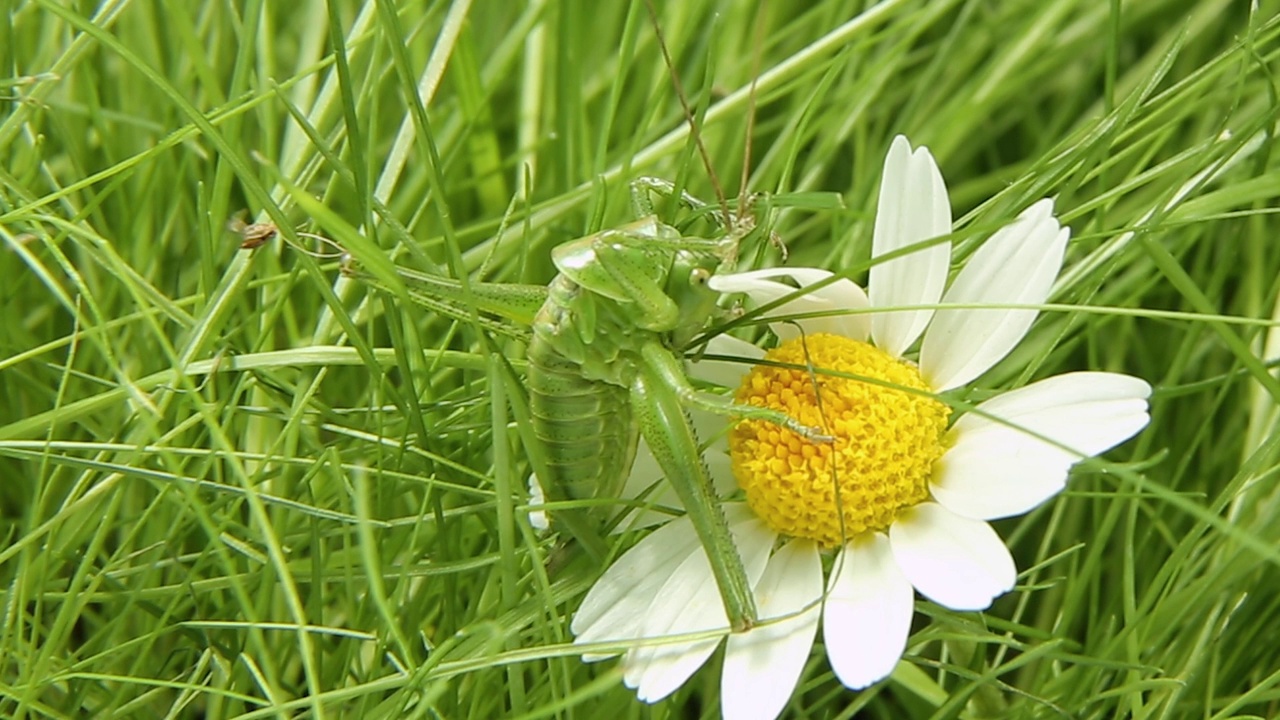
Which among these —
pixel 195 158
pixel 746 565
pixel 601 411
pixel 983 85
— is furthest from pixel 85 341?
pixel 983 85

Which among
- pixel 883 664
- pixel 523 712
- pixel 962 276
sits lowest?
pixel 523 712

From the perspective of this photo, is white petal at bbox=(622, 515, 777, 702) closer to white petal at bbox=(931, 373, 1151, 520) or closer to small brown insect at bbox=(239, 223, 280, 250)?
white petal at bbox=(931, 373, 1151, 520)

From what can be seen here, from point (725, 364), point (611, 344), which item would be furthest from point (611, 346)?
point (725, 364)

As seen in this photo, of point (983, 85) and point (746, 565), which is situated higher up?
point (983, 85)

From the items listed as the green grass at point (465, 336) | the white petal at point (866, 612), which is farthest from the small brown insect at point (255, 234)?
the white petal at point (866, 612)

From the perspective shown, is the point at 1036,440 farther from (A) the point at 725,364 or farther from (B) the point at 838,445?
(A) the point at 725,364

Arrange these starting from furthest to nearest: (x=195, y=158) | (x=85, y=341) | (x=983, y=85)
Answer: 1. (x=983, y=85)
2. (x=195, y=158)
3. (x=85, y=341)

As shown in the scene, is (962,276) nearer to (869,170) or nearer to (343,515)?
(343,515)
